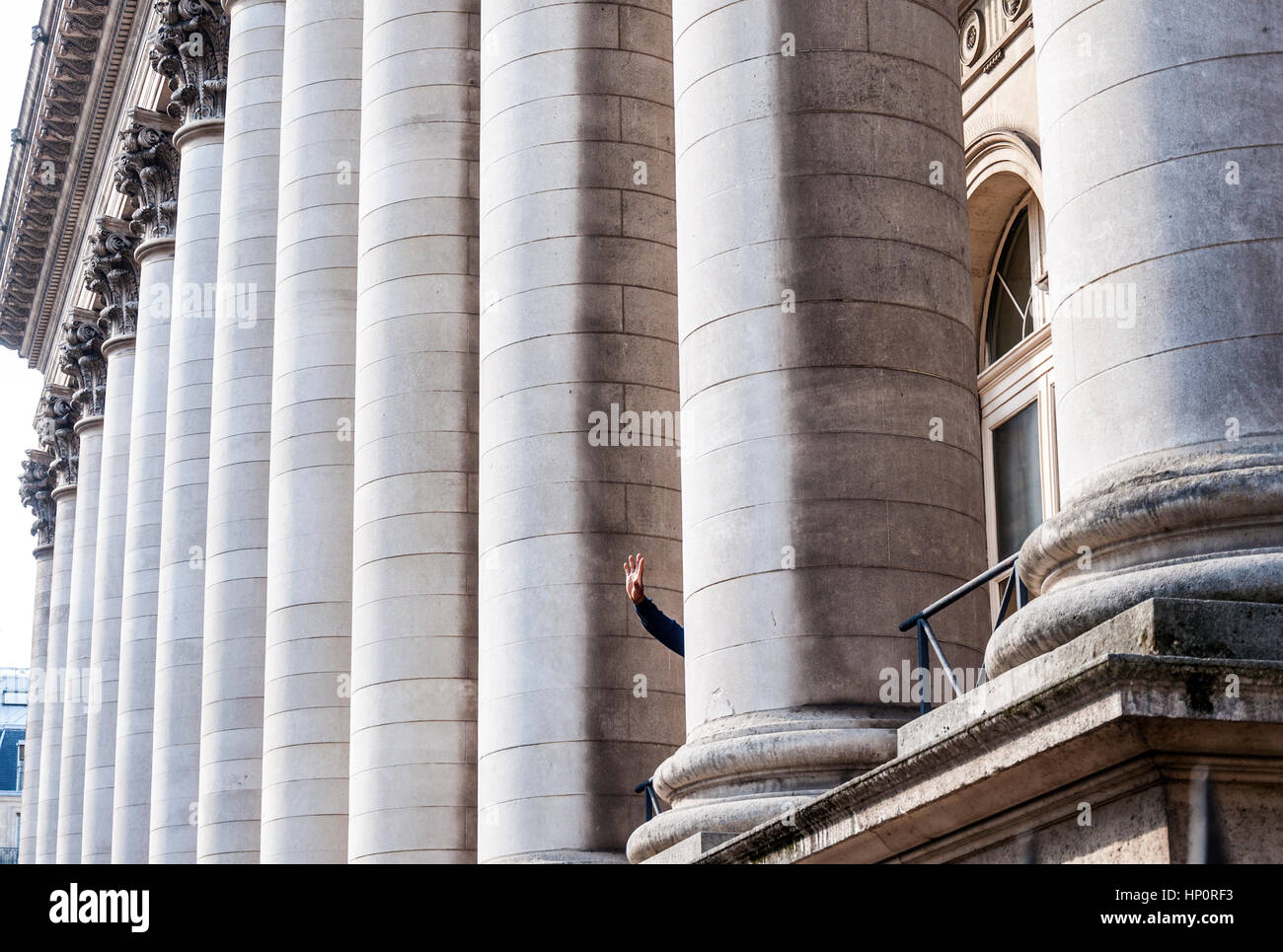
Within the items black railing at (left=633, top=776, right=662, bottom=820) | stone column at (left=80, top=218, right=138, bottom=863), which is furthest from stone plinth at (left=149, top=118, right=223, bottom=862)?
black railing at (left=633, top=776, right=662, bottom=820)

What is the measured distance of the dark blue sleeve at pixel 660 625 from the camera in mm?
21469

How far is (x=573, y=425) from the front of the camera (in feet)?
85.0

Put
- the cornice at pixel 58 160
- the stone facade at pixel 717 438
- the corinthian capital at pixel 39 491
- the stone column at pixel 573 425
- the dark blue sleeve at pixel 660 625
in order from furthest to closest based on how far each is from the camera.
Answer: the corinthian capital at pixel 39 491
the cornice at pixel 58 160
the stone column at pixel 573 425
the dark blue sleeve at pixel 660 625
the stone facade at pixel 717 438

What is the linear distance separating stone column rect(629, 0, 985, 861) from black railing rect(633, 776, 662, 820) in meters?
2.47

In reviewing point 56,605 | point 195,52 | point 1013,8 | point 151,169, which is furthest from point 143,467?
point 1013,8

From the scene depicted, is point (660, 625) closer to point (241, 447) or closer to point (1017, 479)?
point (1017, 479)

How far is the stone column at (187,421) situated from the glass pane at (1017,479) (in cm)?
1804

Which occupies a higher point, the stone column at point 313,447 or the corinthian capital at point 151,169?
the corinthian capital at point 151,169

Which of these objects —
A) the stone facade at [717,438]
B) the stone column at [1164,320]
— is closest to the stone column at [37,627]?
the stone facade at [717,438]

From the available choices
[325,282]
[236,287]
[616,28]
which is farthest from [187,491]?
[616,28]

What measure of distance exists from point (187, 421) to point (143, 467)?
8.12 meters

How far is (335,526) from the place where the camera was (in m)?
35.6

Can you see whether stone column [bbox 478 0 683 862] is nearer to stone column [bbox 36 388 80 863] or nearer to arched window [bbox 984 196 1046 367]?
arched window [bbox 984 196 1046 367]

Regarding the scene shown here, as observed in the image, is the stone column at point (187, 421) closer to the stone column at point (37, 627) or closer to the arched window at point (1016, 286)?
the arched window at point (1016, 286)
